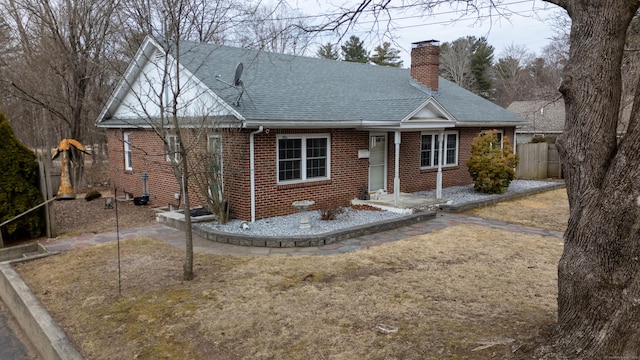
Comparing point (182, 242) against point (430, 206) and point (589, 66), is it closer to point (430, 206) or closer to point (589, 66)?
point (430, 206)

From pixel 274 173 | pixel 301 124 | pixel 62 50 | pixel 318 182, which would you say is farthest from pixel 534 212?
pixel 62 50

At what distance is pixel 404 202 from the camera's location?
12961mm

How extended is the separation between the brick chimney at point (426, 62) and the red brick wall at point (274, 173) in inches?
104

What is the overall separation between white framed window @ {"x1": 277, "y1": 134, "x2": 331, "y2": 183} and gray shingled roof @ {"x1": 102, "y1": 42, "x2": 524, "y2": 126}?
671 millimetres

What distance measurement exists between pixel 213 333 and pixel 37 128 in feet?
92.1

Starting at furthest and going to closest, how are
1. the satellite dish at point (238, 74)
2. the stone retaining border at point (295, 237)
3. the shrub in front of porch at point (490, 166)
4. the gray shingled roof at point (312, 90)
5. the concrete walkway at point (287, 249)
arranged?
1. the shrub in front of porch at point (490, 166)
2. the gray shingled roof at point (312, 90)
3. the satellite dish at point (238, 74)
4. the stone retaining border at point (295, 237)
5. the concrete walkway at point (287, 249)

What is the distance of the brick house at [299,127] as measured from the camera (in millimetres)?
10719

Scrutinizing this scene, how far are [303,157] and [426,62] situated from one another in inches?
345

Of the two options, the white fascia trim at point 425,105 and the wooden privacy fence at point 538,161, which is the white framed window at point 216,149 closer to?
the white fascia trim at point 425,105

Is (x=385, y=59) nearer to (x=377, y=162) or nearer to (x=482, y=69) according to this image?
(x=482, y=69)

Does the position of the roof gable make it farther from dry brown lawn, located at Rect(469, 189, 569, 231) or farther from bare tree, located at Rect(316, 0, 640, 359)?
dry brown lawn, located at Rect(469, 189, 569, 231)

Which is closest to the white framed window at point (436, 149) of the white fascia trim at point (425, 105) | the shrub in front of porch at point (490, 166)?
the shrub in front of porch at point (490, 166)

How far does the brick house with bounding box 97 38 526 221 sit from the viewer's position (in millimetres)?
10719

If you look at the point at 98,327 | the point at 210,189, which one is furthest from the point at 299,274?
the point at 210,189
